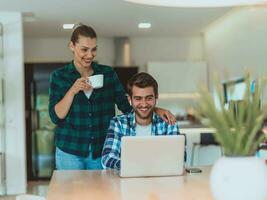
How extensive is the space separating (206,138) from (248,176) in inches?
188

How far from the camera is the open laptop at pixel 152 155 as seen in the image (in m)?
2.28

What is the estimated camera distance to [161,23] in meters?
6.69

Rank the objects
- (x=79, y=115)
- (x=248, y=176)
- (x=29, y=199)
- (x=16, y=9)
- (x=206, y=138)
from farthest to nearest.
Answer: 1. (x=206, y=138)
2. (x=16, y=9)
3. (x=79, y=115)
4. (x=29, y=199)
5. (x=248, y=176)

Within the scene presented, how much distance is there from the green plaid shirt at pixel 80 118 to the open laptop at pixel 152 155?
52cm

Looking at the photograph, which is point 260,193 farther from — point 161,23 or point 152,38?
point 152,38

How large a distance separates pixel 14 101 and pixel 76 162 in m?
3.35

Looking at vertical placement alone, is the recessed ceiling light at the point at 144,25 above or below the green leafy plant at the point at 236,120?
above

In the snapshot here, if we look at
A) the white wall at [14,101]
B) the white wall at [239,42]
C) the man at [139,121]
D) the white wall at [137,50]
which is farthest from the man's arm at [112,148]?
the white wall at [137,50]

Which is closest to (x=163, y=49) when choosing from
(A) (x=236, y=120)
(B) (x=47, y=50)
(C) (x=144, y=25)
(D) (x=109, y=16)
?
(C) (x=144, y=25)

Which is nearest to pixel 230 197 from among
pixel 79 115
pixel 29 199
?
pixel 29 199

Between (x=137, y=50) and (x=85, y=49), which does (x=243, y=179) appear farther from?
(x=137, y=50)

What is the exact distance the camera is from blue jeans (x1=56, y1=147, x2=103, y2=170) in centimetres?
283

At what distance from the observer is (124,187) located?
7.11ft

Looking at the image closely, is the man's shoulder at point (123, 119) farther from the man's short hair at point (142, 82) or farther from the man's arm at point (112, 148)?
the man's short hair at point (142, 82)
